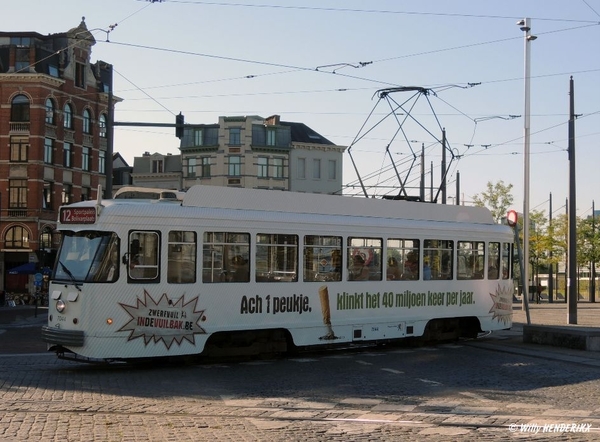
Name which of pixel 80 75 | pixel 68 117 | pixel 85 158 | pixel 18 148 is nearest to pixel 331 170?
pixel 85 158

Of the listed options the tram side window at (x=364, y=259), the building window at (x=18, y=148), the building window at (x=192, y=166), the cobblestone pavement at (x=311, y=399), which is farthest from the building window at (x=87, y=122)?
the tram side window at (x=364, y=259)

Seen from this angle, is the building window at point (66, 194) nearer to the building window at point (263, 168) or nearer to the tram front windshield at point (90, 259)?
the building window at point (263, 168)

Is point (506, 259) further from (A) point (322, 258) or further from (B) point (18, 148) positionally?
(B) point (18, 148)

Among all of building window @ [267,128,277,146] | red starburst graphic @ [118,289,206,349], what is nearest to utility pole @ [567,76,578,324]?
red starburst graphic @ [118,289,206,349]

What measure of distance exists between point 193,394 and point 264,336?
4242 millimetres

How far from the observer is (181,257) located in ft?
47.8

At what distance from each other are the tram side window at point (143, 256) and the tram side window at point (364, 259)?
14.2ft

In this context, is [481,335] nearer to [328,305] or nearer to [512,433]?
[328,305]

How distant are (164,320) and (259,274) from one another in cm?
207

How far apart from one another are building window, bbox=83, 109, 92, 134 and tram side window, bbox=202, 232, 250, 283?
48.0 m

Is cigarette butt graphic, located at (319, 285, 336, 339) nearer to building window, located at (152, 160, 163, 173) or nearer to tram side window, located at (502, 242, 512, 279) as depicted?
tram side window, located at (502, 242, 512, 279)

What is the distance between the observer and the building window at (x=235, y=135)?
7269cm

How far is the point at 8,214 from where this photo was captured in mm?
55500

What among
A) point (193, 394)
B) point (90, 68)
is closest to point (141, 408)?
point (193, 394)
